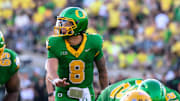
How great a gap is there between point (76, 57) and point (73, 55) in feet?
0.14

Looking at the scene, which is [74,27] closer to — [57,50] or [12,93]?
[57,50]

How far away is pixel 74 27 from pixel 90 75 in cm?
63

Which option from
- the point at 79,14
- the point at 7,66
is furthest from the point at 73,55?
the point at 7,66

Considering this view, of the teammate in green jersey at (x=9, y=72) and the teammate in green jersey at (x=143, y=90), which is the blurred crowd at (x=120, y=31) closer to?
the teammate in green jersey at (x=9, y=72)

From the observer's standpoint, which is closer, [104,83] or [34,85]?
[104,83]

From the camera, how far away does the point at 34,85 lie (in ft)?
28.6

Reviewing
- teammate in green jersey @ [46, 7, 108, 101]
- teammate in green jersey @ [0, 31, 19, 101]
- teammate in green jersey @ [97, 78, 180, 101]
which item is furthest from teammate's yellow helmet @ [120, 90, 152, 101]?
teammate in green jersey @ [0, 31, 19, 101]

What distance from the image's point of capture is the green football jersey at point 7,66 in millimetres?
4836

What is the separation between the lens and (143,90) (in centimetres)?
248

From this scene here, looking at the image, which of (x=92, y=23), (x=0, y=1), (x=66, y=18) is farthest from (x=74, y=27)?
(x=0, y=1)

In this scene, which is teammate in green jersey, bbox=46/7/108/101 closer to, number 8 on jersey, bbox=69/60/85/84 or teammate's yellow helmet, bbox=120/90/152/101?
number 8 on jersey, bbox=69/60/85/84

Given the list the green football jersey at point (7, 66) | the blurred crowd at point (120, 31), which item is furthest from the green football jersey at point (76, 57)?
the blurred crowd at point (120, 31)

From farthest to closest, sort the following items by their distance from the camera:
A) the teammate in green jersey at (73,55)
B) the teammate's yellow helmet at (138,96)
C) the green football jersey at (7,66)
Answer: the green football jersey at (7,66), the teammate in green jersey at (73,55), the teammate's yellow helmet at (138,96)

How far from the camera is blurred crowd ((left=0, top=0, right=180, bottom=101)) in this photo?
8938 millimetres
